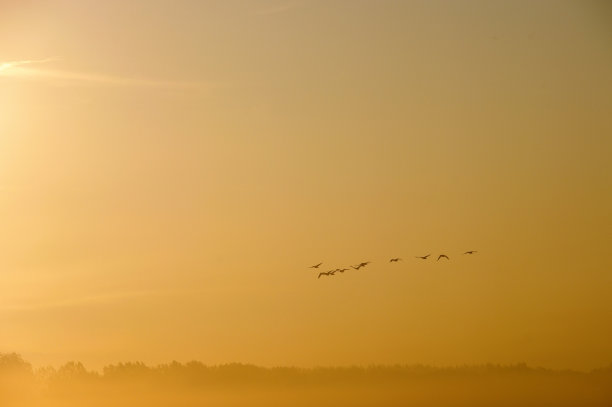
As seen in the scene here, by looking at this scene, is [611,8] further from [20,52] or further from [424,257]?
[20,52]

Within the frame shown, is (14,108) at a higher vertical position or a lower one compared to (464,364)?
higher

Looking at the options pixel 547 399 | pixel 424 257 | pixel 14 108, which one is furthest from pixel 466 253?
pixel 14 108

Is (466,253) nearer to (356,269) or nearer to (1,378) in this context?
(356,269)

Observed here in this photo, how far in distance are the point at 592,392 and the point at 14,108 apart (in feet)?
26.7

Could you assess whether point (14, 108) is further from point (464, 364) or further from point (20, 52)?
point (464, 364)

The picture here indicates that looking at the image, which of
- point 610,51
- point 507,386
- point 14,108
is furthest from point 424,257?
point 14,108

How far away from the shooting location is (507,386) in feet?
31.2

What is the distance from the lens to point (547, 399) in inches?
375

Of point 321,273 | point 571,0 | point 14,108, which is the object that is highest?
point 571,0

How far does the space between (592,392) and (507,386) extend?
108 centimetres

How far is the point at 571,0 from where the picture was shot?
9484 millimetres

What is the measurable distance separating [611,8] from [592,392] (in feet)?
15.9

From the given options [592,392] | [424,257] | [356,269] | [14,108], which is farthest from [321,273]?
[14,108]

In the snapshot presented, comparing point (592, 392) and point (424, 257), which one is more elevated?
point (424, 257)
